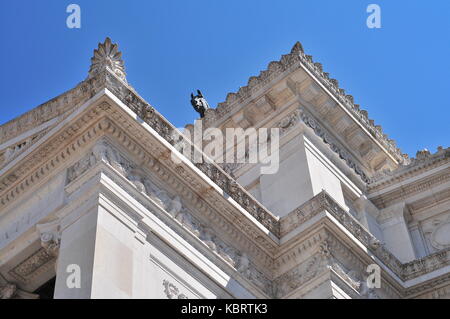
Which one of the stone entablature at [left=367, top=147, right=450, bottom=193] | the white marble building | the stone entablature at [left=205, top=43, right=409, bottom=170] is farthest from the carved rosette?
the stone entablature at [left=367, top=147, right=450, bottom=193]

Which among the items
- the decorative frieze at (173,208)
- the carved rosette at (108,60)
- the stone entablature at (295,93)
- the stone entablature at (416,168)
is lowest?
the decorative frieze at (173,208)

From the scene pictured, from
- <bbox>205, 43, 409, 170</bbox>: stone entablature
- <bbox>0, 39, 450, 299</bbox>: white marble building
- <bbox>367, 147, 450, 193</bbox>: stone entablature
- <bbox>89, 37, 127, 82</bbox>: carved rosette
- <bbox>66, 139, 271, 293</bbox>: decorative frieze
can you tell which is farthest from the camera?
<bbox>205, 43, 409, 170</bbox>: stone entablature

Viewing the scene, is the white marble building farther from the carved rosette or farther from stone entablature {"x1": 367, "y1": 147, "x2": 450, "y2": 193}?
stone entablature {"x1": 367, "y1": 147, "x2": 450, "y2": 193}

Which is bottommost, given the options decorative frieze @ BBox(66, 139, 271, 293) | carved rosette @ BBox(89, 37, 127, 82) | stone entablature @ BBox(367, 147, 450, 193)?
decorative frieze @ BBox(66, 139, 271, 293)

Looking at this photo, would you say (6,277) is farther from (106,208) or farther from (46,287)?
(106,208)

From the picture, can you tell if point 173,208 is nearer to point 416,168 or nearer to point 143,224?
point 143,224

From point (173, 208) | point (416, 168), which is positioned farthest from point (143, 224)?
point (416, 168)

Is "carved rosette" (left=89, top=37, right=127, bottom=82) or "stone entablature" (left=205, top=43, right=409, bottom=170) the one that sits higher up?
"stone entablature" (left=205, top=43, right=409, bottom=170)

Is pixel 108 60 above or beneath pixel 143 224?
above

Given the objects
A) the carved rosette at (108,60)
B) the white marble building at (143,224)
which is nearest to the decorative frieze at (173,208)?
the white marble building at (143,224)

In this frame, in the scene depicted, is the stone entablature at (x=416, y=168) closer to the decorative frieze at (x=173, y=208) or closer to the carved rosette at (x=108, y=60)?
the decorative frieze at (x=173, y=208)

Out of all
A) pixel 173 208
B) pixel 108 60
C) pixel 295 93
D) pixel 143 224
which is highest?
pixel 295 93

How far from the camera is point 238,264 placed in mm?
18391

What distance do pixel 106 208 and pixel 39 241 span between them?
1.73 metres
